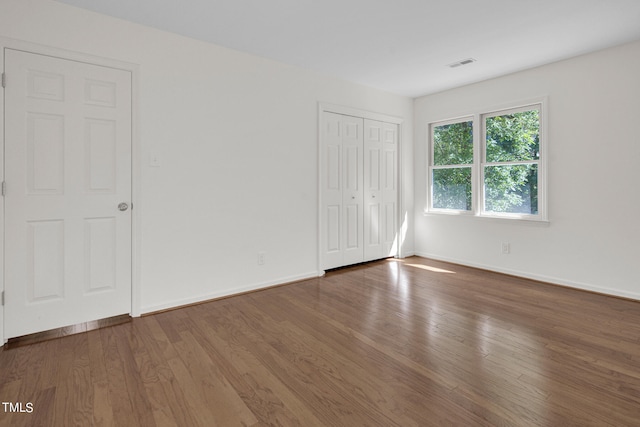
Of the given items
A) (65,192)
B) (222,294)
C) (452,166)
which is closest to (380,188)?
(452,166)

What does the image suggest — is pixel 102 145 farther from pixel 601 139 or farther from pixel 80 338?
pixel 601 139

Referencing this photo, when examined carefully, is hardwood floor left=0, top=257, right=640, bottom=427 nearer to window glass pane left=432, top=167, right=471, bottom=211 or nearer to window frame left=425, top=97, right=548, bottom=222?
window frame left=425, top=97, right=548, bottom=222

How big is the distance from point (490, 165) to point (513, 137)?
425 millimetres

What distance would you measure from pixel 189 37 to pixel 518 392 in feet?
12.2

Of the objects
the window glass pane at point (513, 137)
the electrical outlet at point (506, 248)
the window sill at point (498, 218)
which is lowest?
the electrical outlet at point (506, 248)

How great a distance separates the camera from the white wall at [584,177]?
3.25 meters

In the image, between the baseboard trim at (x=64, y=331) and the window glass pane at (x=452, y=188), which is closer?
the baseboard trim at (x=64, y=331)

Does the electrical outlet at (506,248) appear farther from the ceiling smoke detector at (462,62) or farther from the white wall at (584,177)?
the ceiling smoke detector at (462,62)

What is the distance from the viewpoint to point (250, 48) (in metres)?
3.31

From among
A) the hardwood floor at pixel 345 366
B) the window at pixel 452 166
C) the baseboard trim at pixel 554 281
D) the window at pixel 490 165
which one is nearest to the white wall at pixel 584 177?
the baseboard trim at pixel 554 281

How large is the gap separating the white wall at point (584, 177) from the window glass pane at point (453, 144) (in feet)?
1.25

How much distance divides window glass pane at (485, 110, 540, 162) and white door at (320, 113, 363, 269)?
1730 millimetres

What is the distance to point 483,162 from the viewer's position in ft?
14.5

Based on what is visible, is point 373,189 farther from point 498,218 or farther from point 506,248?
point 506,248
